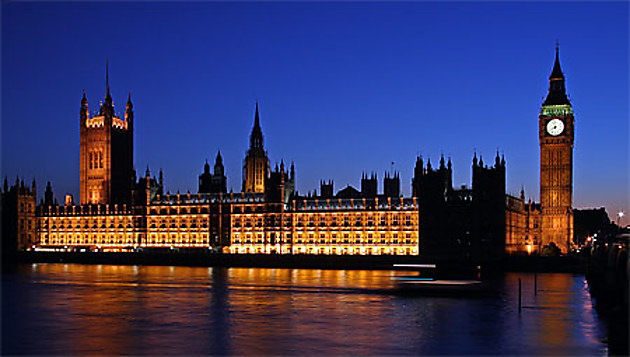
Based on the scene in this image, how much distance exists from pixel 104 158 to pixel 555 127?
72734mm

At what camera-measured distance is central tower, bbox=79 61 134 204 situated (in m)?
133

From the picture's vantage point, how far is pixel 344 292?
180 feet

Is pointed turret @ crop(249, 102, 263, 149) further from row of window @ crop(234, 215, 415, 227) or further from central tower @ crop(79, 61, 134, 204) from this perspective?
central tower @ crop(79, 61, 134, 204)

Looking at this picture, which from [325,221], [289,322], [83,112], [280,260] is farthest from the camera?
[83,112]

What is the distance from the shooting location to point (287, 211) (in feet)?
370

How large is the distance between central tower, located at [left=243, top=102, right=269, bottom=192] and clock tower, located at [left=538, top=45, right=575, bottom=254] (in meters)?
42.6

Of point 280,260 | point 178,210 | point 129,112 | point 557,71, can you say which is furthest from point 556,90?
point 129,112

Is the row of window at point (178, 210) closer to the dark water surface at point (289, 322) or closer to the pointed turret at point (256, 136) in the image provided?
the pointed turret at point (256, 136)

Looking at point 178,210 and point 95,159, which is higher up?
point 95,159

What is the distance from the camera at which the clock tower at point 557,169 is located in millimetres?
106062

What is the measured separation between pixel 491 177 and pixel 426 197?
8.32 meters

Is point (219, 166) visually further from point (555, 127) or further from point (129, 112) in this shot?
point (555, 127)

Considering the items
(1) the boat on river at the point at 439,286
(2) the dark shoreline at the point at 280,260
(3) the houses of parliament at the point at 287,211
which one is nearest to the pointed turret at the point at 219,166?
(3) the houses of parliament at the point at 287,211

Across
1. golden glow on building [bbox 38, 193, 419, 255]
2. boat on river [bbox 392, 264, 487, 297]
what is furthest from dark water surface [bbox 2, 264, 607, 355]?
golden glow on building [bbox 38, 193, 419, 255]
